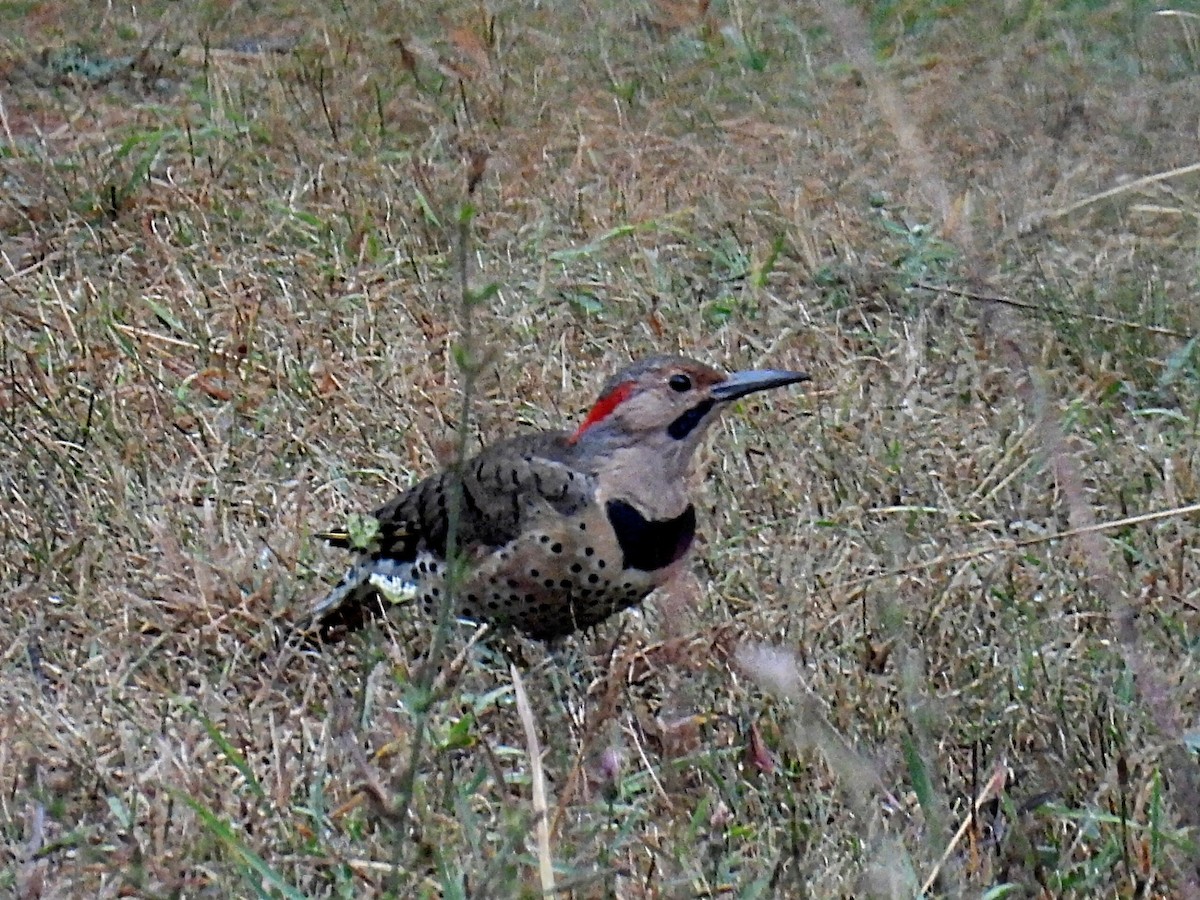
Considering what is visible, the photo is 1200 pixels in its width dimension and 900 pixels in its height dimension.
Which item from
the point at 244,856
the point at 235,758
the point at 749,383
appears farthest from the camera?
the point at 749,383

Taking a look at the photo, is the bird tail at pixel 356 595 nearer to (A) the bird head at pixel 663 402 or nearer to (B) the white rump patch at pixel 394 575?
(B) the white rump patch at pixel 394 575

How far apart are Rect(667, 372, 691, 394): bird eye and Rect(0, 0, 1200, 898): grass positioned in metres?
0.40

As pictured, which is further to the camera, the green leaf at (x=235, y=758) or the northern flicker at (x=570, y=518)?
the northern flicker at (x=570, y=518)

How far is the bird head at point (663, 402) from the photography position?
12.1ft

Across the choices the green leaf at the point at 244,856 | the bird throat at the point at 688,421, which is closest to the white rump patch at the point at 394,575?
the bird throat at the point at 688,421

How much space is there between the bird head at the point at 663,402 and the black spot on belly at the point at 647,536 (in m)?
0.17

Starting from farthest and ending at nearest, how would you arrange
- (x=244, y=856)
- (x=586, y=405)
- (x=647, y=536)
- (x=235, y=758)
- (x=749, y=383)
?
(x=586, y=405) < (x=749, y=383) < (x=647, y=536) < (x=235, y=758) < (x=244, y=856)

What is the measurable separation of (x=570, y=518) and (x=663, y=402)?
31 centimetres

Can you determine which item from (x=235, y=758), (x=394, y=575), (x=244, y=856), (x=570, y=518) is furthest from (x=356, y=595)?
(x=244, y=856)

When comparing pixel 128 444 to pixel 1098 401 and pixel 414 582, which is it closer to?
pixel 414 582

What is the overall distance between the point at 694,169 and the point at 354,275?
122cm

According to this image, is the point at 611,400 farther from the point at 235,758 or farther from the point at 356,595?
the point at 235,758

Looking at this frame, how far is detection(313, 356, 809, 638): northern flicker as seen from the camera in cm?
354

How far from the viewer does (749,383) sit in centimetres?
370
